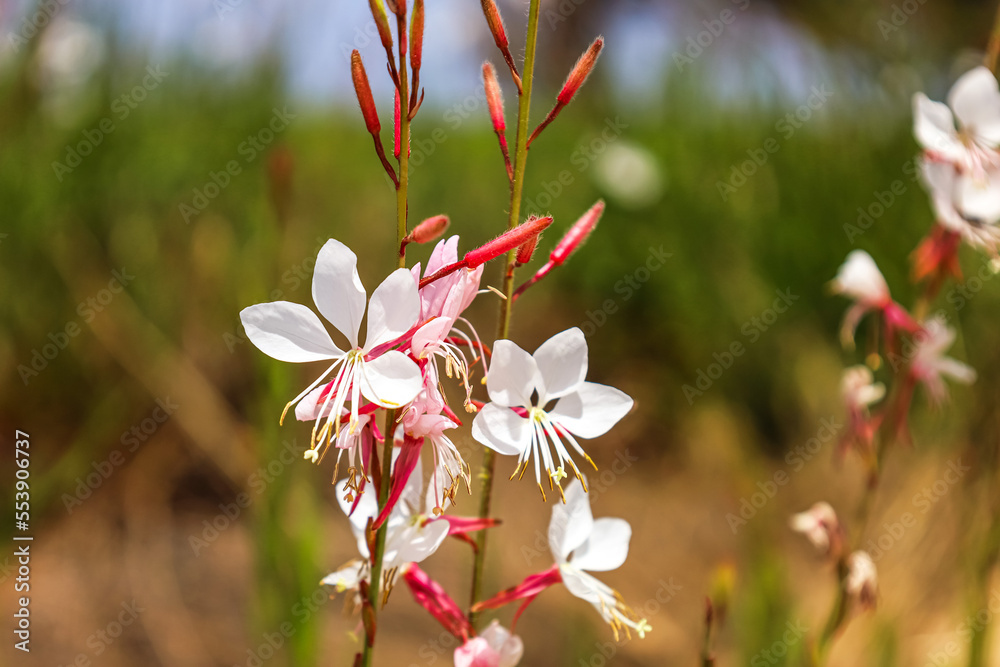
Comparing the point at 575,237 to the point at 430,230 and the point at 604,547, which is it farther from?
the point at 604,547

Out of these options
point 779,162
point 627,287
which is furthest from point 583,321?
point 779,162

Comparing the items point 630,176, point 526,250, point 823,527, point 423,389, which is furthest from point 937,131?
point 630,176

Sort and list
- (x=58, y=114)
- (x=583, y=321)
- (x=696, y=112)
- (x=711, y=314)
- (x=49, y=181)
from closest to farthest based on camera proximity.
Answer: (x=49, y=181) → (x=58, y=114) → (x=711, y=314) → (x=583, y=321) → (x=696, y=112)

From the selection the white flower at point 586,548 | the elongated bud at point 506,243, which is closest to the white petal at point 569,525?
the white flower at point 586,548

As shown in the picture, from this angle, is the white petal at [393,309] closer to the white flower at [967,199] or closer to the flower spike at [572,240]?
the flower spike at [572,240]

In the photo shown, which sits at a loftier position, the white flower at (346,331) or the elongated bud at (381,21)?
the elongated bud at (381,21)

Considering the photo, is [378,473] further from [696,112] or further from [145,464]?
[696,112]
